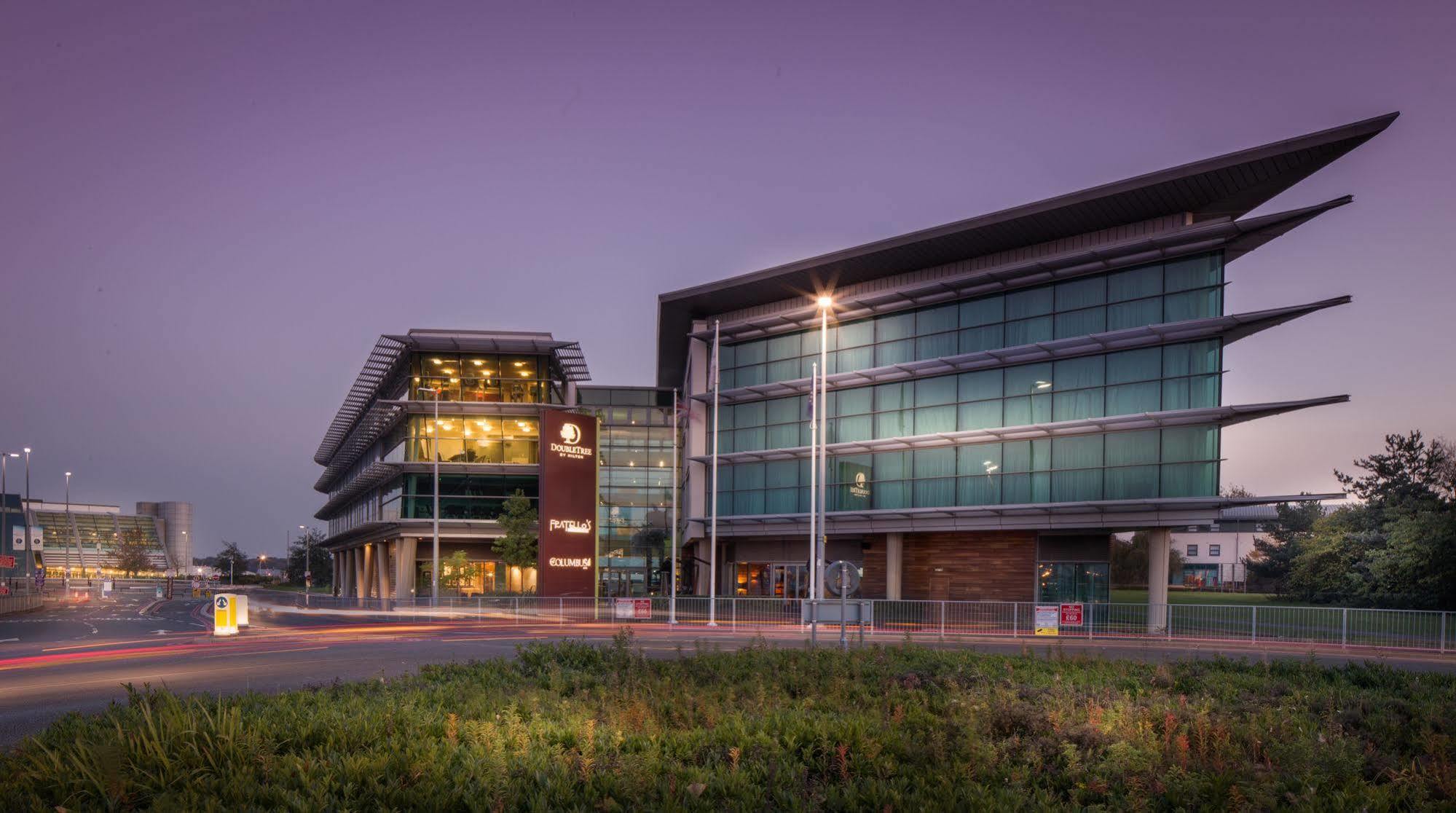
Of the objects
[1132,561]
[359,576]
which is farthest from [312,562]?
[1132,561]

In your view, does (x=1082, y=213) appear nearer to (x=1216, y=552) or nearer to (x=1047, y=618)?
(x=1047, y=618)

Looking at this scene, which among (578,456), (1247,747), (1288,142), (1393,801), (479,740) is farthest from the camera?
(578,456)

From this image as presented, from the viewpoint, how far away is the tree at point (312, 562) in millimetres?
142000

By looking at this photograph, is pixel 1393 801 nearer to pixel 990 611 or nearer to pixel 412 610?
pixel 990 611

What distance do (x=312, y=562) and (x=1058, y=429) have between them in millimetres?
136301

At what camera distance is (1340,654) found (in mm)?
26109

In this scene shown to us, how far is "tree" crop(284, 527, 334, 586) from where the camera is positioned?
466 ft

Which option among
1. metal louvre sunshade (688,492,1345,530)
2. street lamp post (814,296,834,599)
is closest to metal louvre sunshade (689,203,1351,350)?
street lamp post (814,296,834,599)

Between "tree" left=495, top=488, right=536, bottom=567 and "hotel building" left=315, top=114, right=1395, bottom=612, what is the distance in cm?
774

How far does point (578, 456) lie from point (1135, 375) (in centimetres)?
2463

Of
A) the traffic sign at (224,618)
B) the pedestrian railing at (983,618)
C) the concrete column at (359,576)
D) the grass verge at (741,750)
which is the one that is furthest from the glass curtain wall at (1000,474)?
the concrete column at (359,576)

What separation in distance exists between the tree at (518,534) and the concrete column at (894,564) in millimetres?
23618

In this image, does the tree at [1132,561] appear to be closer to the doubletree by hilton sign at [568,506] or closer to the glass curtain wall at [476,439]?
the doubletree by hilton sign at [568,506]

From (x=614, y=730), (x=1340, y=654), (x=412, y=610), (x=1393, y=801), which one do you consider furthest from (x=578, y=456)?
(x=1393, y=801)
